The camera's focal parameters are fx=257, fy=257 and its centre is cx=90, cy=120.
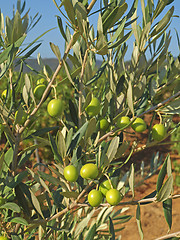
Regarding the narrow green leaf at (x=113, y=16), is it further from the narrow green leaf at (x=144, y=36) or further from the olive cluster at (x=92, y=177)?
the olive cluster at (x=92, y=177)

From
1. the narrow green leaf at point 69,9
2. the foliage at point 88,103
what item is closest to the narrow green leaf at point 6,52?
the foliage at point 88,103

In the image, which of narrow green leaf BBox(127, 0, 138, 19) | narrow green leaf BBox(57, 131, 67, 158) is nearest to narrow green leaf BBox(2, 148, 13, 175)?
narrow green leaf BBox(57, 131, 67, 158)

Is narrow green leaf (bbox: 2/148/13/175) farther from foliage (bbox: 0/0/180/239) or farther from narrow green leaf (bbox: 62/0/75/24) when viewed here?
narrow green leaf (bbox: 62/0/75/24)

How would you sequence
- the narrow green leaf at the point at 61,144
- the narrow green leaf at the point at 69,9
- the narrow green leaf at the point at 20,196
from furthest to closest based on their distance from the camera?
the narrow green leaf at the point at 20,196, the narrow green leaf at the point at 61,144, the narrow green leaf at the point at 69,9

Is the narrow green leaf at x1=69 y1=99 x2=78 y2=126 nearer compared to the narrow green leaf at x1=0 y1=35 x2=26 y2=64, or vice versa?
the narrow green leaf at x1=0 y1=35 x2=26 y2=64

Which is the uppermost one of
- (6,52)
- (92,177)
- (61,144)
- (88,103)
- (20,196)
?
(6,52)

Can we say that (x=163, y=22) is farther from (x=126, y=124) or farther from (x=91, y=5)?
(x=126, y=124)

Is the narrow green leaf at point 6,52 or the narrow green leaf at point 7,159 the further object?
the narrow green leaf at point 7,159

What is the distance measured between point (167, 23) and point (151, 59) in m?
0.22

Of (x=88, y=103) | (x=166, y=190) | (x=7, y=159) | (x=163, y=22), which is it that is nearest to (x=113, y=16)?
(x=163, y=22)

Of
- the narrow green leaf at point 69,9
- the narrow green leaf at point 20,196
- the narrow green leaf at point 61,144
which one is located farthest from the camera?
the narrow green leaf at point 20,196

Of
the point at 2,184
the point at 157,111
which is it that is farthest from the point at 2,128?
the point at 157,111

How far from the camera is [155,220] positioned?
13.9ft

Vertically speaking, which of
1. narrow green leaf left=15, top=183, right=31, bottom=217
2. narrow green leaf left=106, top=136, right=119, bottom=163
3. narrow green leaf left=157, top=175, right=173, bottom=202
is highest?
narrow green leaf left=106, top=136, right=119, bottom=163
